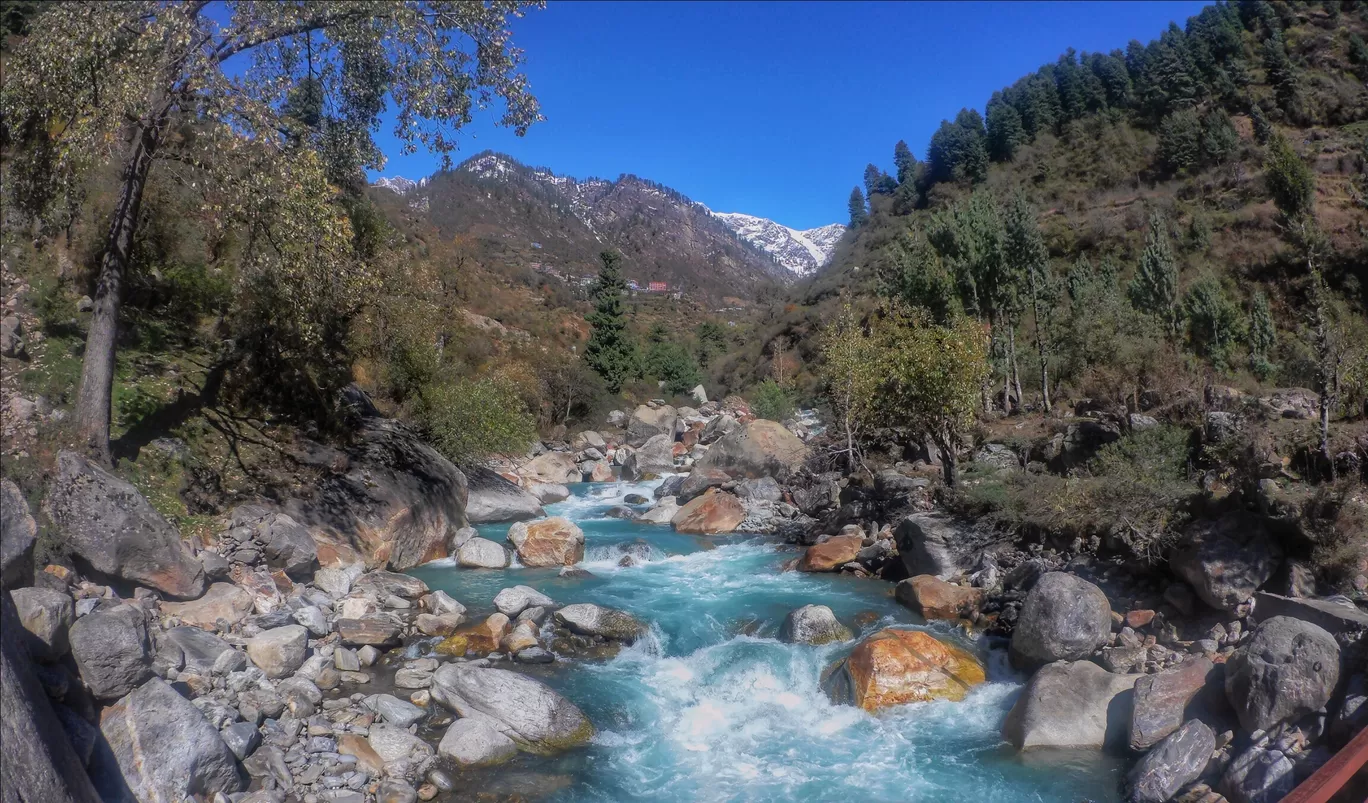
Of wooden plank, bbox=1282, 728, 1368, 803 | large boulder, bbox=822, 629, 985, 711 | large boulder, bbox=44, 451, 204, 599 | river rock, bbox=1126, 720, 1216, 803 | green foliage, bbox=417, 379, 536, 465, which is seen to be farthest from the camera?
green foliage, bbox=417, 379, 536, 465

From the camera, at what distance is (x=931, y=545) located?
15039mm

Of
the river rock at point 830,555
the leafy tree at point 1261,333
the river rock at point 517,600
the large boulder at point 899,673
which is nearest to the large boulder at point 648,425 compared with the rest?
the river rock at point 830,555

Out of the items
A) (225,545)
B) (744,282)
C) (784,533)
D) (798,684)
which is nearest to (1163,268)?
(784,533)

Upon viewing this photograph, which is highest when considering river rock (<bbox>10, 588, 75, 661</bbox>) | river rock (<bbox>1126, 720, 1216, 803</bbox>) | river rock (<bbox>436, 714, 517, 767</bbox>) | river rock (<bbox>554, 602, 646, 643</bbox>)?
river rock (<bbox>10, 588, 75, 661</bbox>)

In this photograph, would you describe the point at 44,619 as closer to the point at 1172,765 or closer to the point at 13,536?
the point at 13,536

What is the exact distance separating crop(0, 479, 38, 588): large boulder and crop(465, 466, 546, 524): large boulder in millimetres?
12391

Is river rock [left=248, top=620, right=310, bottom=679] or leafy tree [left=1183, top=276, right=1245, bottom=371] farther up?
leafy tree [left=1183, top=276, right=1245, bottom=371]

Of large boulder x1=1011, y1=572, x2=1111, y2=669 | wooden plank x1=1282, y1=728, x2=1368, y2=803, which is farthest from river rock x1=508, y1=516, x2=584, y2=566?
wooden plank x1=1282, y1=728, x2=1368, y2=803

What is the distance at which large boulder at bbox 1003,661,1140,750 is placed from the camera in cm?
880

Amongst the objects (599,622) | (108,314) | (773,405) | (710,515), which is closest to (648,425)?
(773,405)

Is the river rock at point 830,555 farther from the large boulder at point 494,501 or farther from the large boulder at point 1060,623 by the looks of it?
the large boulder at point 494,501

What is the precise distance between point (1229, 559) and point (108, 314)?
15.5 metres

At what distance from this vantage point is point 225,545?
11.4 meters

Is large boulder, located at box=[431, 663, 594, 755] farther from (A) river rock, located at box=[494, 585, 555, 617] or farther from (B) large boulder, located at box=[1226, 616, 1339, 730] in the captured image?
(B) large boulder, located at box=[1226, 616, 1339, 730]
